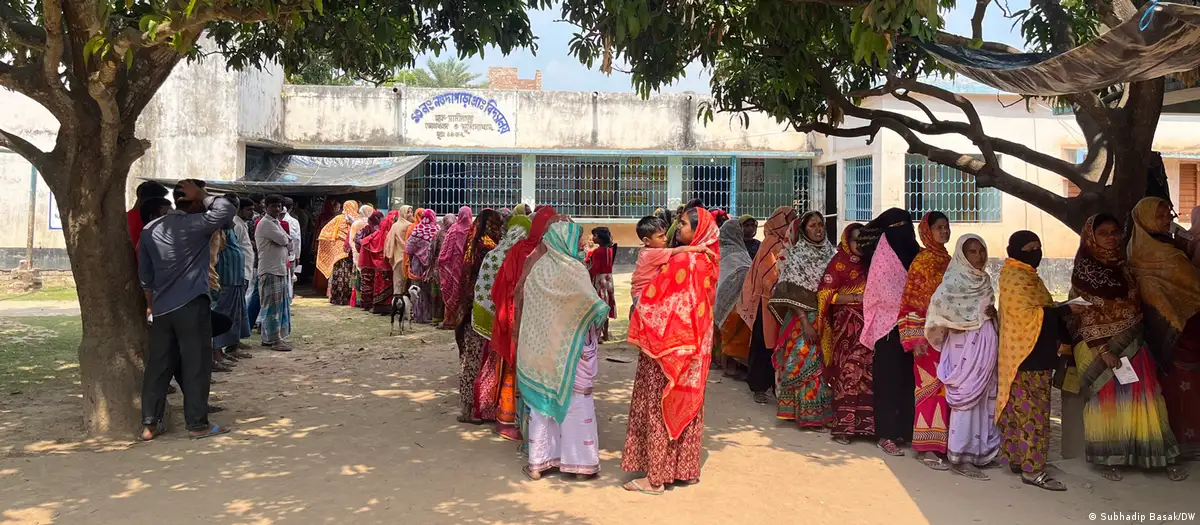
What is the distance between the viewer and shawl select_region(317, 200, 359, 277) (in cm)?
1357

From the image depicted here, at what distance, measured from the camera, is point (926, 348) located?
529 cm

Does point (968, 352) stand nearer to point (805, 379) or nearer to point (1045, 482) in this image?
point (1045, 482)

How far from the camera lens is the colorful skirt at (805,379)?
602cm

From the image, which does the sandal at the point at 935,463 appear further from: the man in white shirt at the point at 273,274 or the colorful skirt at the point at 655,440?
the man in white shirt at the point at 273,274

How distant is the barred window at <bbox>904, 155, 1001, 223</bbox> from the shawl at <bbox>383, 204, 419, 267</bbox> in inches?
336

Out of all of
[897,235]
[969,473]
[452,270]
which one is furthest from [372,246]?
[969,473]

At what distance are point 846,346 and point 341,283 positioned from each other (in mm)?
9722

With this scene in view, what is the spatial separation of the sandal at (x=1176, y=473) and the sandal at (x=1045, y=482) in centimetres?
63

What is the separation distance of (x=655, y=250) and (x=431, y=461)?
1.81 m

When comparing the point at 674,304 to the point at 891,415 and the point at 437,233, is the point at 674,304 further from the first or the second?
the point at 437,233

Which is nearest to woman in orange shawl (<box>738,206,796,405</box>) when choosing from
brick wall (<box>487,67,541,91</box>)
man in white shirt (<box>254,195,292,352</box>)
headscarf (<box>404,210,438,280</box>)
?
man in white shirt (<box>254,195,292,352</box>)

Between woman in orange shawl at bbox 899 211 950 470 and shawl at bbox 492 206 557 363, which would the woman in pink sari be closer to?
shawl at bbox 492 206 557 363

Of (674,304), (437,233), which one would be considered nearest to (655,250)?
(674,304)

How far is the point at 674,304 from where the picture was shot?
15.5 ft
